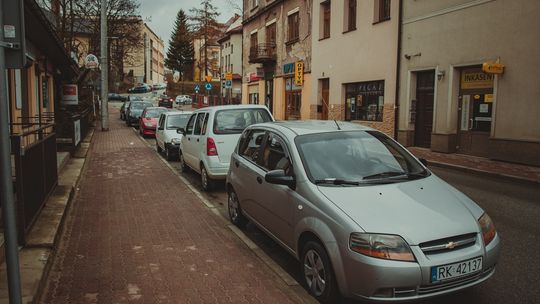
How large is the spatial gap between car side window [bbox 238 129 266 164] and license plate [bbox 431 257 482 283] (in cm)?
292

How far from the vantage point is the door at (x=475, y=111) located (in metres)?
14.7

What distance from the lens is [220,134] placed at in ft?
32.0

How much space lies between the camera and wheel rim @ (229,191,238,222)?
6.93 meters

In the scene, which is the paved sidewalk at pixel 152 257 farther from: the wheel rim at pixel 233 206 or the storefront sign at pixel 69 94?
the storefront sign at pixel 69 94

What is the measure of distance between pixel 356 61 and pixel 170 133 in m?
10.2

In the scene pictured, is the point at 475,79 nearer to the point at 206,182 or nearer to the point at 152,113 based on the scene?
the point at 206,182

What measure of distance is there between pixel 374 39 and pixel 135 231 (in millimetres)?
16272

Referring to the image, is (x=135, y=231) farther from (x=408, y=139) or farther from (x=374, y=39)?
(x=374, y=39)

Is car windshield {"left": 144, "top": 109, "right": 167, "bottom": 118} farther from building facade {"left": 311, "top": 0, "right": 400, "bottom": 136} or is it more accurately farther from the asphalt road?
the asphalt road

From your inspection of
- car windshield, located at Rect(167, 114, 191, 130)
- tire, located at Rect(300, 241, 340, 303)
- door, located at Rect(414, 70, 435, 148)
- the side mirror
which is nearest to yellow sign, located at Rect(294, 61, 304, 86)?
door, located at Rect(414, 70, 435, 148)

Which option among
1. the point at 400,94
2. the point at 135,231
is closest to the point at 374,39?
the point at 400,94

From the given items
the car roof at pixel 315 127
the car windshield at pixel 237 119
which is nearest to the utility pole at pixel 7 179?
the car roof at pixel 315 127

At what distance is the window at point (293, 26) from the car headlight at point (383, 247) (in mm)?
26228

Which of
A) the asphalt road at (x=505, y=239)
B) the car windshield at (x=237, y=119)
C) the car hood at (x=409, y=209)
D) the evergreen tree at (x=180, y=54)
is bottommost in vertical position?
the asphalt road at (x=505, y=239)
